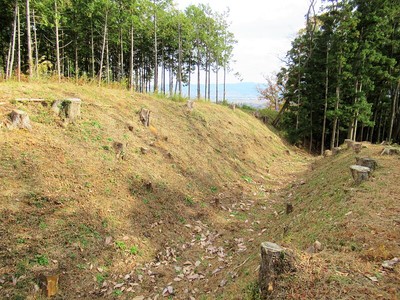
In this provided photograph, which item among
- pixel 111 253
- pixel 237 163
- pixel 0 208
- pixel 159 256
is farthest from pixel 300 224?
pixel 237 163

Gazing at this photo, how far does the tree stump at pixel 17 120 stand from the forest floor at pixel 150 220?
18 cm

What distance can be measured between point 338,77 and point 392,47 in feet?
17.0

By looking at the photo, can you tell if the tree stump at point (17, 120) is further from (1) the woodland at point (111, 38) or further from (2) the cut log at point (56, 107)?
(1) the woodland at point (111, 38)

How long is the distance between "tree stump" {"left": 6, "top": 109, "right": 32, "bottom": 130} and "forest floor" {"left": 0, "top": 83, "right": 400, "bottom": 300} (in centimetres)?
18

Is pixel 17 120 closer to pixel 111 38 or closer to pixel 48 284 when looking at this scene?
pixel 48 284

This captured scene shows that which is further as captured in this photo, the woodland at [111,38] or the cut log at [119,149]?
the woodland at [111,38]

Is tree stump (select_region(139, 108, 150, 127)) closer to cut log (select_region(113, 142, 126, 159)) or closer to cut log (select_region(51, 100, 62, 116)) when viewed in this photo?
cut log (select_region(113, 142, 126, 159))

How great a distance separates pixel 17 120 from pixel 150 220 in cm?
401

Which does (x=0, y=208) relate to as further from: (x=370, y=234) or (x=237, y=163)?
(x=237, y=163)

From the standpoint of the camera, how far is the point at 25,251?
4.28 meters

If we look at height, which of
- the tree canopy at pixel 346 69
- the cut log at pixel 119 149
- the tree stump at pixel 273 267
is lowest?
the tree stump at pixel 273 267

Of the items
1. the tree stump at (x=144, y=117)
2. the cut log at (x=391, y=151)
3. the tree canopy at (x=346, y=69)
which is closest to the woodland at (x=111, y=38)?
the tree stump at (x=144, y=117)

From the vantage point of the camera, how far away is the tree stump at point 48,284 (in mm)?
3926

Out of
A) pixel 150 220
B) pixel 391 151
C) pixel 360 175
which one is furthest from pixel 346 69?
pixel 150 220
